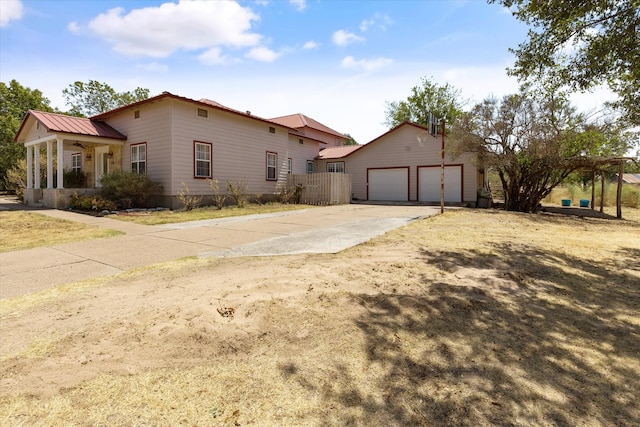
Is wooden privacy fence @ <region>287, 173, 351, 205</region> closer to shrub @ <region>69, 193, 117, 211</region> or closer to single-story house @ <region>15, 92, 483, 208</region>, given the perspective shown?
single-story house @ <region>15, 92, 483, 208</region>

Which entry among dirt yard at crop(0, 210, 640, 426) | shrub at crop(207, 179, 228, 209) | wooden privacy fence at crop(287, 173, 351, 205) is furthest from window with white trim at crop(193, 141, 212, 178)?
dirt yard at crop(0, 210, 640, 426)

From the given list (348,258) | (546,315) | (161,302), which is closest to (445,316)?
(546,315)

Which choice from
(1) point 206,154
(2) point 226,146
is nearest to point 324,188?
(2) point 226,146

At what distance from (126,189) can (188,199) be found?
7.84 ft

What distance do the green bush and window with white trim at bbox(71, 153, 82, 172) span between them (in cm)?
841

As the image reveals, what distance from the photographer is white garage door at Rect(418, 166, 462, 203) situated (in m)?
19.9

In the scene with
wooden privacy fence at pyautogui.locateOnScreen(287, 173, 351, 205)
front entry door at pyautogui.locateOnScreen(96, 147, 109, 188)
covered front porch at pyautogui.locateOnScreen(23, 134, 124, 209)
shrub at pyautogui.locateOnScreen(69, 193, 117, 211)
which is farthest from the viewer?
wooden privacy fence at pyautogui.locateOnScreen(287, 173, 351, 205)

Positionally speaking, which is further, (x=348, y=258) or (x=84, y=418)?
(x=348, y=258)

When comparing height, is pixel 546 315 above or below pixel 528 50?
below

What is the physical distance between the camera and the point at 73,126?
14961 mm

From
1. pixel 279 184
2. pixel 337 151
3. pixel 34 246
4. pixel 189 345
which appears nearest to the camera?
pixel 189 345

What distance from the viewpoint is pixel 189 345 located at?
270 centimetres

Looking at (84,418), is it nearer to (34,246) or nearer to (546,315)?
(546,315)

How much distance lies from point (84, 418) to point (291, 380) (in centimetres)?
122
